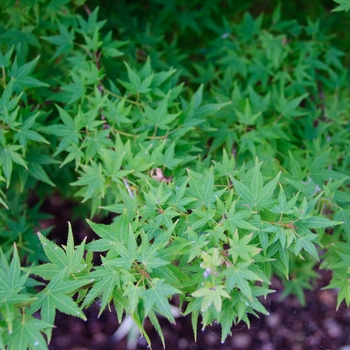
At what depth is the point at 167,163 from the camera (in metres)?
2.05

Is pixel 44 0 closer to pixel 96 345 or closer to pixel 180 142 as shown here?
pixel 180 142

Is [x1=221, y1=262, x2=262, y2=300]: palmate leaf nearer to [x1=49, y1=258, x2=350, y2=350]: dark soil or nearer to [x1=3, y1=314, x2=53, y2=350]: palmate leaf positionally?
[x1=3, y1=314, x2=53, y2=350]: palmate leaf

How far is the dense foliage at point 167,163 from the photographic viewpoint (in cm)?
157

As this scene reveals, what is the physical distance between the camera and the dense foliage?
1.57m

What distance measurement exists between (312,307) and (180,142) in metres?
2.14

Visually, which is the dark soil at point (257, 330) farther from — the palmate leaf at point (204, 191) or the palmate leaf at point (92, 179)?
the palmate leaf at point (204, 191)

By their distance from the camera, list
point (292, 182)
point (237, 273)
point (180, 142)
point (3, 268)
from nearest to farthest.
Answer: point (237, 273)
point (3, 268)
point (292, 182)
point (180, 142)

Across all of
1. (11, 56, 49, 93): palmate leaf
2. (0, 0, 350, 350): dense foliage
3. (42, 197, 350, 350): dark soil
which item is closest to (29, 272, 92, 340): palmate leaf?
(0, 0, 350, 350): dense foliage

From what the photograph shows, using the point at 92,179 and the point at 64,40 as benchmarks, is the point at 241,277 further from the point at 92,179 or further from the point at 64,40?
the point at 64,40

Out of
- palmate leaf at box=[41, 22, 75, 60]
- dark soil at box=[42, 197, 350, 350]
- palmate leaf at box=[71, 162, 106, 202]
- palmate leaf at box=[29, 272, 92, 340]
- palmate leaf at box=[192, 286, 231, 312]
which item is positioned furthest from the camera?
dark soil at box=[42, 197, 350, 350]

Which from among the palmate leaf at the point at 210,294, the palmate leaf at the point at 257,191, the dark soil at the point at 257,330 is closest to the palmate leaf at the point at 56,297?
the palmate leaf at the point at 210,294

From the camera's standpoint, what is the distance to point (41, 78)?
260 cm

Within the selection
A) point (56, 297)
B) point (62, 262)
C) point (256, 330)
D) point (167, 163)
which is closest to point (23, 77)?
point (167, 163)

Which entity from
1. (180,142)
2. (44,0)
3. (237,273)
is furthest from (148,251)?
(44,0)
